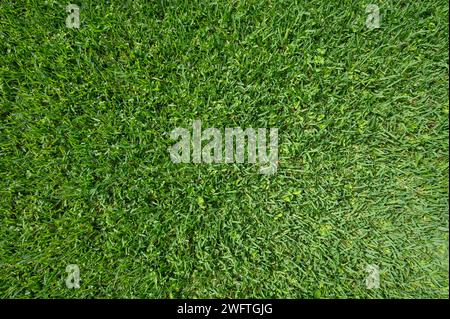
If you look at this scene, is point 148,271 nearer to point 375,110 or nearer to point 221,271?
point 221,271

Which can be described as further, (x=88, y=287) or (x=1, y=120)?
(x=1, y=120)

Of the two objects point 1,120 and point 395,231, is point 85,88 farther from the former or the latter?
point 395,231

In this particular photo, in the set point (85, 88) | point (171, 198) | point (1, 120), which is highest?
point (85, 88)

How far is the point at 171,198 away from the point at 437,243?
6.14ft

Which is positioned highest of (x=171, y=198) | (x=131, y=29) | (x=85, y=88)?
(x=131, y=29)

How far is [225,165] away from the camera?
255cm

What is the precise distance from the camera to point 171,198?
2549mm

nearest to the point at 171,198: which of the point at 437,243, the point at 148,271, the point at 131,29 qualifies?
the point at 148,271

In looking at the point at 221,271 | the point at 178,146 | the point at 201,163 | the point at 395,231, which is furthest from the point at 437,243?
the point at 178,146

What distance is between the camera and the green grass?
2494mm

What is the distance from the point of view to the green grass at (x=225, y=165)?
249 cm

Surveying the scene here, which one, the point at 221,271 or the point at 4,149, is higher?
the point at 4,149

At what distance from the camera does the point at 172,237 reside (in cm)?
254

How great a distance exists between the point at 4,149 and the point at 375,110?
8.98 ft
